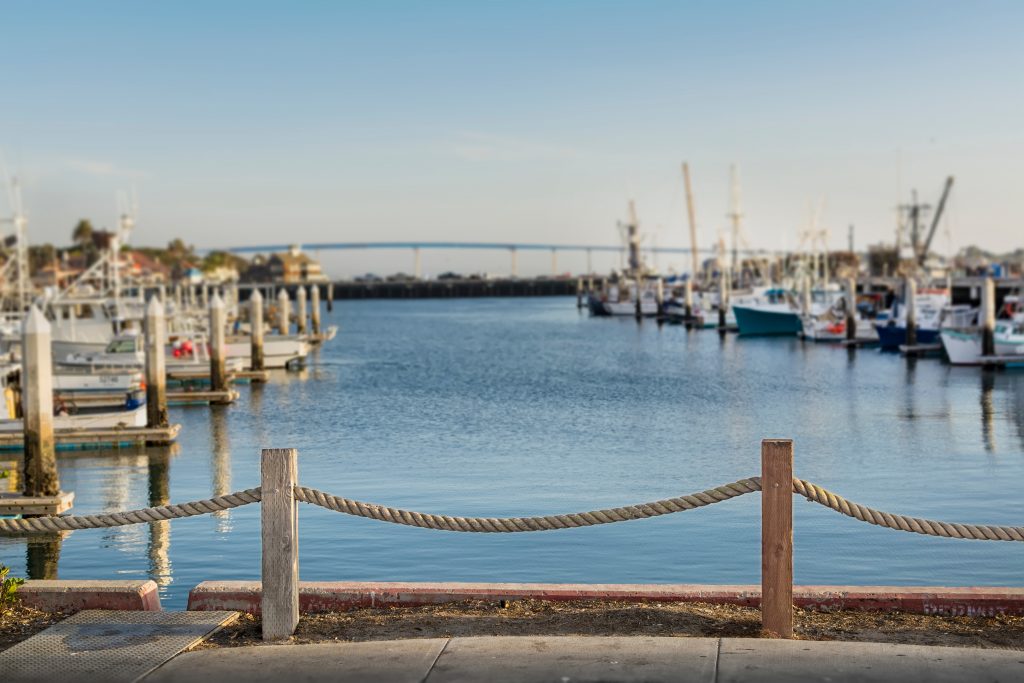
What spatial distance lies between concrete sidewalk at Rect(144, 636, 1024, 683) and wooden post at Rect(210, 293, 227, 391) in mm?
38019

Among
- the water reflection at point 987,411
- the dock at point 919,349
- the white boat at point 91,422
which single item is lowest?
the water reflection at point 987,411

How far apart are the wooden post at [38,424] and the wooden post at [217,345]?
21.8m

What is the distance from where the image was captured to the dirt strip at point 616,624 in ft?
33.4

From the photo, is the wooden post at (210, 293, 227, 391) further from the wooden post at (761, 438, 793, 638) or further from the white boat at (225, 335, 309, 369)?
the wooden post at (761, 438, 793, 638)

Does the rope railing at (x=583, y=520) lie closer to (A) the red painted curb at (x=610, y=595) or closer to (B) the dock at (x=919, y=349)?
(A) the red painted curb at (x=610, y=595)

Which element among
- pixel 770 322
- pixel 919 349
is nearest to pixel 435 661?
pixel 919 349

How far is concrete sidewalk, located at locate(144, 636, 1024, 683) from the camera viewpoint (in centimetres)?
892

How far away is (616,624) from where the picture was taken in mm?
10422

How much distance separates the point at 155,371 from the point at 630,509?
27632 millimetres

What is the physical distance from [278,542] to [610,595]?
113 inches

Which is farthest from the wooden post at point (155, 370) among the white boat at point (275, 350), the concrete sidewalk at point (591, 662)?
the concrete sidewalk at point (591, 662)

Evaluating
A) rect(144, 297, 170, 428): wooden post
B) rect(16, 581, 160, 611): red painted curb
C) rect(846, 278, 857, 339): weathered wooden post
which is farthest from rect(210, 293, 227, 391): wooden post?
rect(846, 278, 857, 339): weathered wooden post

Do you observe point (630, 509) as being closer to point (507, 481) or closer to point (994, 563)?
point (994, 563)

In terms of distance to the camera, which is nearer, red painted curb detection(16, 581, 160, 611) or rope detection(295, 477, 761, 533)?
rope detection(295, 477, 761, 533)
